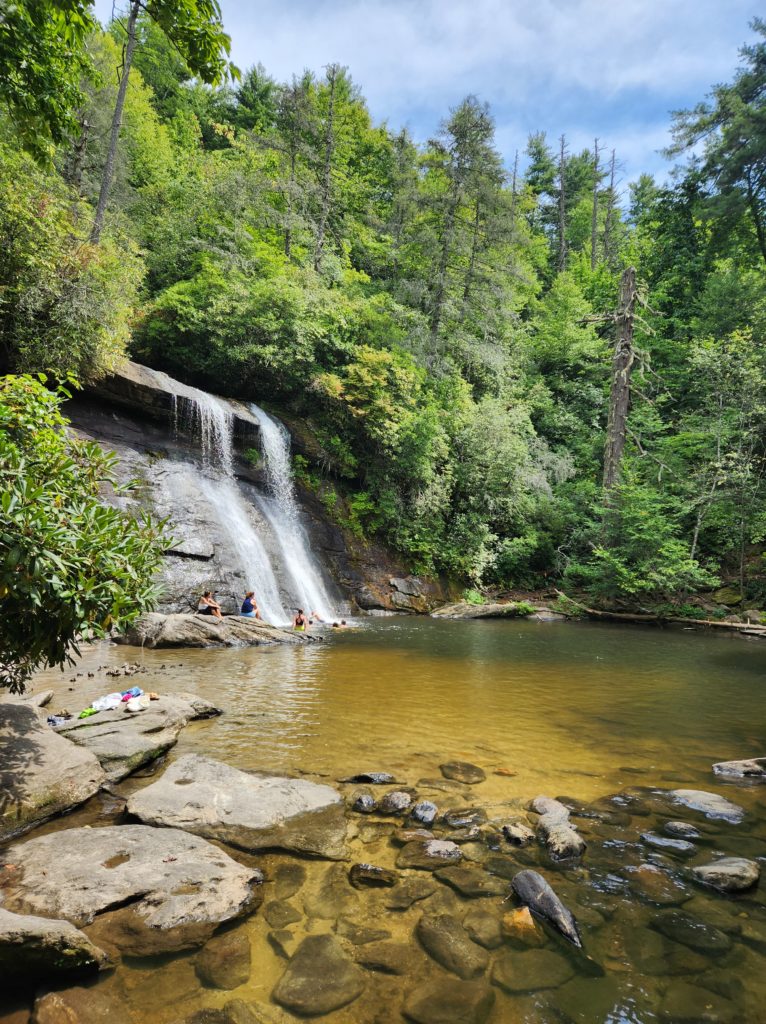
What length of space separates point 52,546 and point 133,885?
6.72 ft

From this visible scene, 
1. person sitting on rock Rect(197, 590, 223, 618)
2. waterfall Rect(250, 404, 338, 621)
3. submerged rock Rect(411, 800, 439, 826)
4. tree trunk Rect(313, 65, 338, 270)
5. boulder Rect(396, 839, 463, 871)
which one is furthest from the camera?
tree trunk Rect(313, 65, 338, 270)

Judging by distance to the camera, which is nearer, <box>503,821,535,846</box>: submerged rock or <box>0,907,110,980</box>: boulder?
<box>0,907,110,980</box>: boulder

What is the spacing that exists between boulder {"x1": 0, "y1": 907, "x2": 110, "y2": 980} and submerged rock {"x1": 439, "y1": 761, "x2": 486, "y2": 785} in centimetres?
308

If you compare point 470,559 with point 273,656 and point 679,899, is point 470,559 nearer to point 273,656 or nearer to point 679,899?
point 273,656

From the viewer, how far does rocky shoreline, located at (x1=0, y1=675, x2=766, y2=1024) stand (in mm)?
2289

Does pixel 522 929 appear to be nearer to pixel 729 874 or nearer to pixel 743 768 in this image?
pixel 729 874

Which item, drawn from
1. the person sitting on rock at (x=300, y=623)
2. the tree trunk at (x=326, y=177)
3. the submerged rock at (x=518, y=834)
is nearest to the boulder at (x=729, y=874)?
the submerged rock at (x=518, y=834)

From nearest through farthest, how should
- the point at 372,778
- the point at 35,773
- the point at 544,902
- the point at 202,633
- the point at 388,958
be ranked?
1. the point at 388,958
2. the point at 544,902
3. the point at 35,773
4. the point at 372,778
5. the point at 202,633

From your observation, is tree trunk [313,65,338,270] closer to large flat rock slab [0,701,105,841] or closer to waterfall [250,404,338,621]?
waterfall [250,404,338,621]

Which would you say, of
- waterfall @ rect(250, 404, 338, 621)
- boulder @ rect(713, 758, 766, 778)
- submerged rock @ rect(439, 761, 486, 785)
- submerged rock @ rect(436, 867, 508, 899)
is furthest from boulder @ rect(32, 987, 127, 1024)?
waterfall @ rect(250, 404, 338, 621)

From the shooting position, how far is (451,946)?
2555 millimetres

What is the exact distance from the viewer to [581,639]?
1425 cm

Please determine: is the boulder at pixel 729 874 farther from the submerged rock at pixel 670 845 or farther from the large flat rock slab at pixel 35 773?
the large flat rock slab at pixel 35 773

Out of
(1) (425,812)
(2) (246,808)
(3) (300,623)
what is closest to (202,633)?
(3) (300,623)
